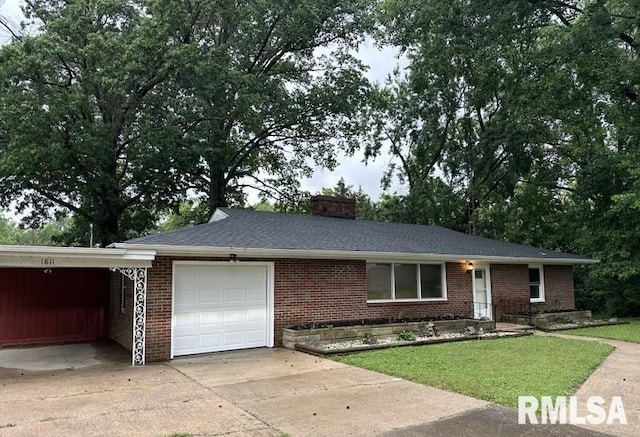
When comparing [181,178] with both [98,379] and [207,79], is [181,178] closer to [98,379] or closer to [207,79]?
[207,79]

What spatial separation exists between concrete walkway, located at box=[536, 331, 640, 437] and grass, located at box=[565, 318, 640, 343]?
212 cm

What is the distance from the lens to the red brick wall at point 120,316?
11055 millimetres

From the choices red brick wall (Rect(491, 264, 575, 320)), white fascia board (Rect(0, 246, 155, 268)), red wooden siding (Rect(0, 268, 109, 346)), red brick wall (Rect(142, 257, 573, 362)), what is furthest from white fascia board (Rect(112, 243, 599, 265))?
red wooden siding (Rect(0, 268, 109, 346))

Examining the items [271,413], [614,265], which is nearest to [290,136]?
[614,265]

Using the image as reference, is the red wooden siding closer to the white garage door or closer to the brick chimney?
the white garage door

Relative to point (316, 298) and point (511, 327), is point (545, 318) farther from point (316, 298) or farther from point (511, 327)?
point (316, 298)

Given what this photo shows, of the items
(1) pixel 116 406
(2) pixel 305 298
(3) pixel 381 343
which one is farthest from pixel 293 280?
(1) pixel 116 406

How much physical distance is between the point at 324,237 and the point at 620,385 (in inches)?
305

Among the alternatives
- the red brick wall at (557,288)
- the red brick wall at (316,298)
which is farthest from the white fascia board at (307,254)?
the red brick wall at (557,288)

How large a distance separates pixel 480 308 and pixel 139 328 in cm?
1099

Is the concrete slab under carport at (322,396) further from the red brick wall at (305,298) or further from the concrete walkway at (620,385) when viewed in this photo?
the concrete walkway at (620,385)

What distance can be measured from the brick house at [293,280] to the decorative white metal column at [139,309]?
0.02 metres

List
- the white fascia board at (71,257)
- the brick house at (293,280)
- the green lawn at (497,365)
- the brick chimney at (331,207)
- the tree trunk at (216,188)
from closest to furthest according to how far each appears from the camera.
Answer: the green lawn at (497,365) < the white fascia board at (71,257) < the brick house at (293,280) < the brick chimney at (331,207) < the tree trunk at (216,188)

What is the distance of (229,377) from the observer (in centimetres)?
797
